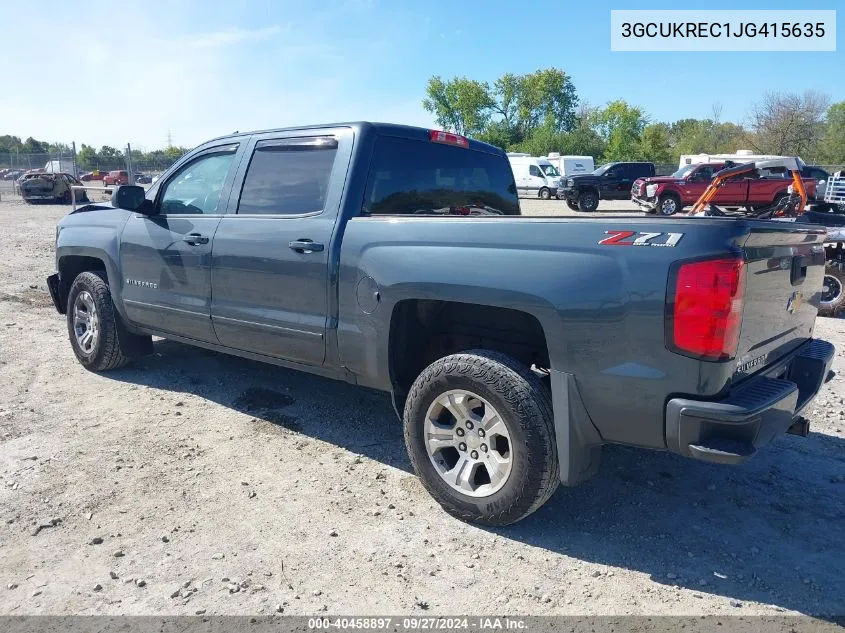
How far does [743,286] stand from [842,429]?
2588 millimetres

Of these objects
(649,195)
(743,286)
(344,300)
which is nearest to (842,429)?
(743,286)

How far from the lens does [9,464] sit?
149 inches

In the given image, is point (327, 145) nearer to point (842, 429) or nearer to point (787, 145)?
point (842, 429)

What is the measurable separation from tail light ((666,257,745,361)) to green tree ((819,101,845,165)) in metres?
55.3

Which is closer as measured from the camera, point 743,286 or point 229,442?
point 743,286

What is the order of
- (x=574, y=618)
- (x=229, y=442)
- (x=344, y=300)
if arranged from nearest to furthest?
(x=574, y=618) → (x=344, y=300) → (x=229, y=442)

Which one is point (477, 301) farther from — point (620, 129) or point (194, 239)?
point (620, 129)

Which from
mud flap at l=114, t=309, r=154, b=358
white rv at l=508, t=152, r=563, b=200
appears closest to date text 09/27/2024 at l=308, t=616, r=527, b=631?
mud flap at l=114, t=309, r=154, b=358

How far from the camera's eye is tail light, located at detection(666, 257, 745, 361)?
2430mm

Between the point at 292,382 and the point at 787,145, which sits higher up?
the point at 787,145

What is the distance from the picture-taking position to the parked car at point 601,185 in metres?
25.2

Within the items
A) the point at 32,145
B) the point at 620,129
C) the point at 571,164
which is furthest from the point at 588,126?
the point at 32,145

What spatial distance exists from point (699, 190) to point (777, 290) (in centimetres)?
2086

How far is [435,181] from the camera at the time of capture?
4141 millimetres
